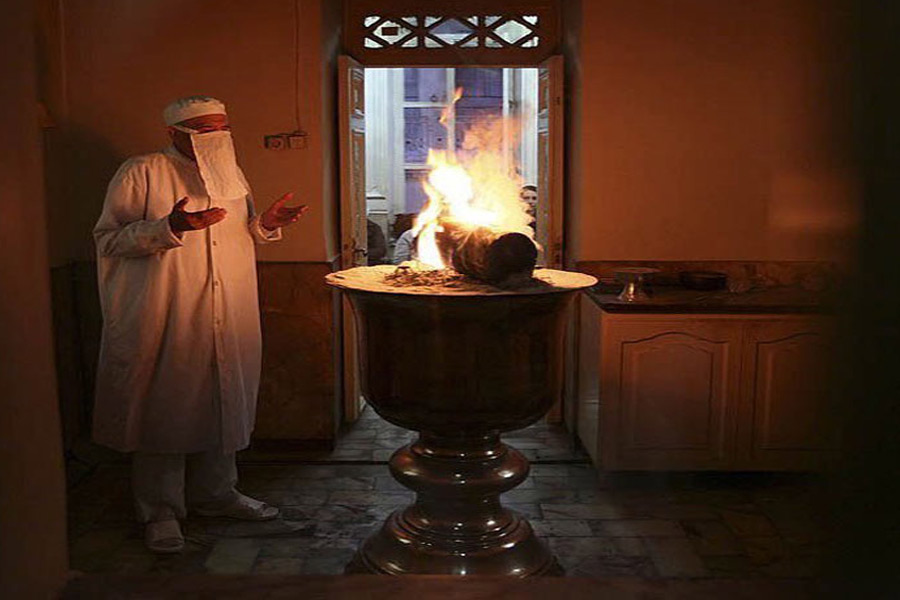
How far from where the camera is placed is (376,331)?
2.86 metres

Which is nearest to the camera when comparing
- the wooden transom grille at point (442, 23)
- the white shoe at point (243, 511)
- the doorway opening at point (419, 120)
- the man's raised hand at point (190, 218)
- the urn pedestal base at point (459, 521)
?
the urn pedestal base at point (459, 521)

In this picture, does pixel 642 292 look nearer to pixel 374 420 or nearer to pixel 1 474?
pixel 374 420

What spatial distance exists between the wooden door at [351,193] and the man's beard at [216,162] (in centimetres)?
130

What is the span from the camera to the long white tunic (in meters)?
3.37

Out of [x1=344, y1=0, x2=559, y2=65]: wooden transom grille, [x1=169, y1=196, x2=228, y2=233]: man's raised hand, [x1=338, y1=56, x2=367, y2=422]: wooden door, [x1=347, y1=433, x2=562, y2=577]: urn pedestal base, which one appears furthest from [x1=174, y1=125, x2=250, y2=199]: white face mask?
[x1=344, y1=0, x2=559, y2=65]: wooden transom grille

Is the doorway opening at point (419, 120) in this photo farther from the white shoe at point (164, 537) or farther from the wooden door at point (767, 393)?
the white shoe at point (164, 537)

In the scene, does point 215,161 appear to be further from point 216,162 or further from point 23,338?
point 23,338

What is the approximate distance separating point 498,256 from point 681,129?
2.10 metres

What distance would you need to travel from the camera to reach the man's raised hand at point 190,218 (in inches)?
124

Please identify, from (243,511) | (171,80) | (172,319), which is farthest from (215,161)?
(243,511)

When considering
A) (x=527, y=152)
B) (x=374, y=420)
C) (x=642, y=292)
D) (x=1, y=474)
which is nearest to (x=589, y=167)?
(x=642, y=292)

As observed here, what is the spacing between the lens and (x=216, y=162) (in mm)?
3436

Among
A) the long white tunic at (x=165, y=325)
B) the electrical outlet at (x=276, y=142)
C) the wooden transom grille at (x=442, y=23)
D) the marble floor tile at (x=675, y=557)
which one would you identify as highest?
the wooden transom grille at (x=442, y=23)

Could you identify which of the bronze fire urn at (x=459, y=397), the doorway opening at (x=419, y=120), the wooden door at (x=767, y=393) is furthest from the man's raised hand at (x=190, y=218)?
the doorway opening at (x=419, y=120)
